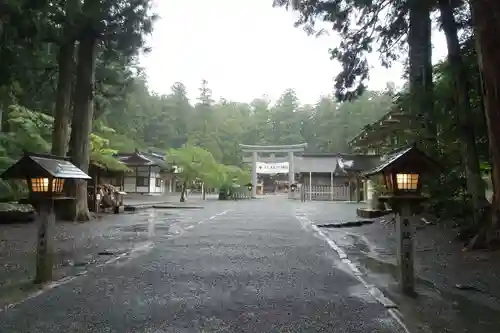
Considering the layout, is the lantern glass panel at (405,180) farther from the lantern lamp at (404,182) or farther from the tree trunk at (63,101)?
the tree trunk at (63,101)

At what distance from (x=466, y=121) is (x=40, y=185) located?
9.29 m

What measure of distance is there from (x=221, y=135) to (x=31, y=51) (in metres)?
58.3

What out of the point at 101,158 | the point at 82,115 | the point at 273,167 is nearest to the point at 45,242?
the point at 82,115

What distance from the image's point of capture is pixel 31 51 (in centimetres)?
1608

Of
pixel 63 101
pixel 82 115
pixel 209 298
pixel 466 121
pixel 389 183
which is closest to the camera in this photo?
pixel 209 298

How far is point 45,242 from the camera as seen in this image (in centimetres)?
702

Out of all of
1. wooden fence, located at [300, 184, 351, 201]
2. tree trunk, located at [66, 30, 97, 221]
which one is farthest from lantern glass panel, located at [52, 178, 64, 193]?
wooden fence, located at [300, 184, 351, 201]

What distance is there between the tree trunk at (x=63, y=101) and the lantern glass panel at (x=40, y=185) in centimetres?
1160

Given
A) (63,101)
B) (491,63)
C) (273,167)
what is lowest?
(491,63)

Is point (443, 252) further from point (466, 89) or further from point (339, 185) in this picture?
point (339, 185)

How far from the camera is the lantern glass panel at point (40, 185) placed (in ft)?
23.2

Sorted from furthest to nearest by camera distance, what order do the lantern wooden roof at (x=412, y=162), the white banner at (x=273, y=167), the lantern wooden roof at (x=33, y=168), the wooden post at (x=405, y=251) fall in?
the white banner at (x=273, y=167)
the lantern wooden roof at (x=33, y=168)
the lantern wooden roof at (x=412, y=162)
the wooden post at (x=405, y=251)

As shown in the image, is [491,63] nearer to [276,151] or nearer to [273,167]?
[273,167]

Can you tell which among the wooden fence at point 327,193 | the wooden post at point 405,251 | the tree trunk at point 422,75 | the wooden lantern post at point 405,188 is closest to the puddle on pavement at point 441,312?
the wooden post at point 405,251
